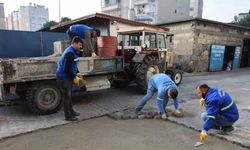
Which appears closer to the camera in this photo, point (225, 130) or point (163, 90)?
point (225, 130)

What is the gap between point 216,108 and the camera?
3582mm

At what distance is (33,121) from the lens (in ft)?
15.5

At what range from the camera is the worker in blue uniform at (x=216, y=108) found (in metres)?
3.54

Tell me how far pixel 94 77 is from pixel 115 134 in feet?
7.80

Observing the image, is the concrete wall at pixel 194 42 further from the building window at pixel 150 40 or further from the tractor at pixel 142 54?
the building window at pixel 150 40

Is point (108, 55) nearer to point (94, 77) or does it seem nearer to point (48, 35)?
point (94, 77)

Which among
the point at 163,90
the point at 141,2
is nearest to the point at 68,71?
the point at 163,90

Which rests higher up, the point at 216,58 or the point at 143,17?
the point at 143,17

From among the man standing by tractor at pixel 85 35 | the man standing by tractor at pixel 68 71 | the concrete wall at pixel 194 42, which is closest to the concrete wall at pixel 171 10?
the concrete wall at pixel 194 42

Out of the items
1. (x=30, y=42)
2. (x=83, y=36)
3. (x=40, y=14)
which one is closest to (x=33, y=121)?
(x=83, y=36)

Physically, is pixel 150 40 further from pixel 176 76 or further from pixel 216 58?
pixel 216 58

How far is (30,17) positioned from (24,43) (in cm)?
4178

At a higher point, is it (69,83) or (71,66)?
(71,66)

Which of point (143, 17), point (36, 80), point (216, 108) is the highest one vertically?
point (143, 17)
